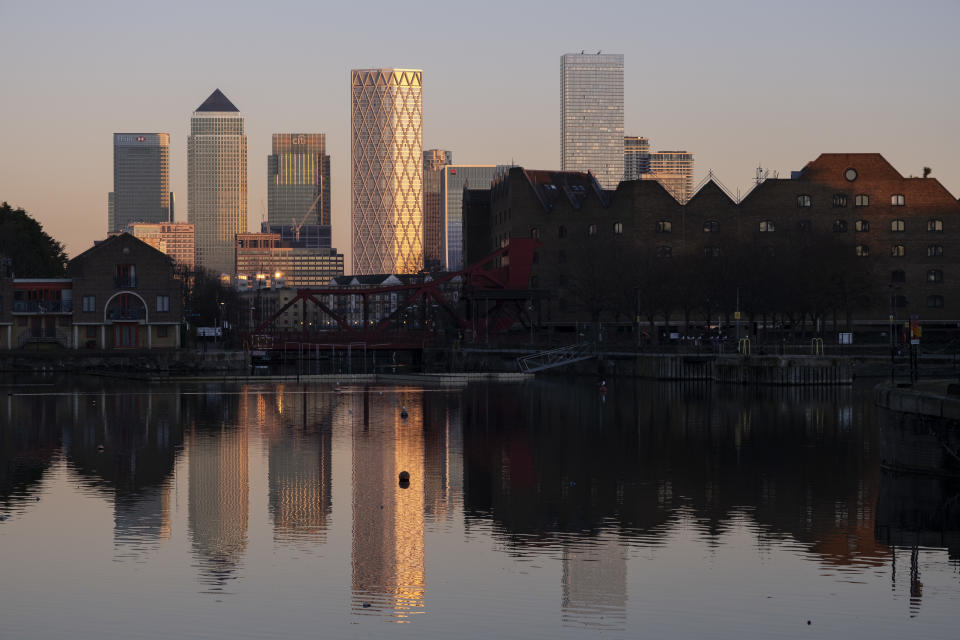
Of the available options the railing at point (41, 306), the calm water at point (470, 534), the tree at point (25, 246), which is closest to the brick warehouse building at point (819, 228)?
the railing at point (41, 306)

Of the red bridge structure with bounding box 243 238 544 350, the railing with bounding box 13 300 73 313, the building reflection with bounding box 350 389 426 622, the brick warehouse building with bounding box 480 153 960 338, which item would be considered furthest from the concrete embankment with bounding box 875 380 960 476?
the railing with bounding box 13 300 73 313

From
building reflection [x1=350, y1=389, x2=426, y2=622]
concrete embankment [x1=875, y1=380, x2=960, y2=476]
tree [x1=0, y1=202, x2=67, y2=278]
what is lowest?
building reflection [x1=350, y1=389, x2=426, y2=622]

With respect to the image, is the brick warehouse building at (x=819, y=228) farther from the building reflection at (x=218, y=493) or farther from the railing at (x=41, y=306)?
the building reflection at (x=218, y=493)

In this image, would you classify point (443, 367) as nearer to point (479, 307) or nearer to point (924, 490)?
point (479, 307)

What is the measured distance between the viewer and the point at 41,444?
53719 millimetres

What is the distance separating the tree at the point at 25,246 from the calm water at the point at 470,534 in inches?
3440

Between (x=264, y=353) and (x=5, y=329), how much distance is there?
3120cm

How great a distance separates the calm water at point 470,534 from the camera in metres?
24.5

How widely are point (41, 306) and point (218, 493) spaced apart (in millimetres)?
90509

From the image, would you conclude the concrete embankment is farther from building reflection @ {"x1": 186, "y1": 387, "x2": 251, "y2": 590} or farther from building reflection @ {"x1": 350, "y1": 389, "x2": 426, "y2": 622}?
building reflection @ {"x1": 186, "y1": 387, "x2": 251, "y2": 590}

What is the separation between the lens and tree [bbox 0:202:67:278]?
14112cm

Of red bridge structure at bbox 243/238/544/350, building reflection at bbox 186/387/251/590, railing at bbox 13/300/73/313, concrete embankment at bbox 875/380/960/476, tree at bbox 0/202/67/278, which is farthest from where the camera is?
tree at bbox 0/202/67/278

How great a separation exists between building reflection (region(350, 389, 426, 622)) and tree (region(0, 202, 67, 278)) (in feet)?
292

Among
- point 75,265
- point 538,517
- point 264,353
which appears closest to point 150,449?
point 538,517
